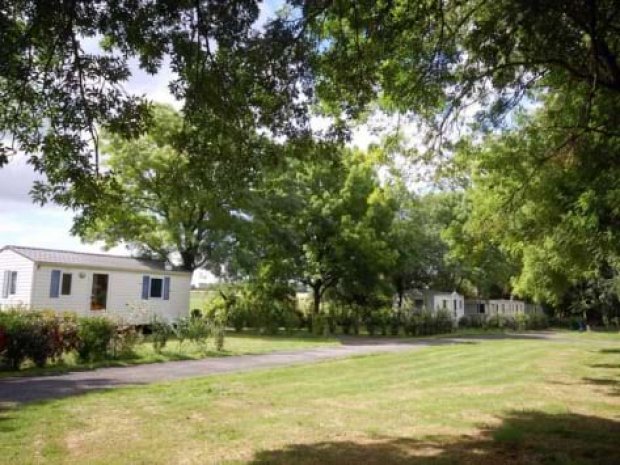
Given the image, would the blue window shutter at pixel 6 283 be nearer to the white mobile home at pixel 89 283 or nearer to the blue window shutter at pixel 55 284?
the white mobile home at pixel 89 283

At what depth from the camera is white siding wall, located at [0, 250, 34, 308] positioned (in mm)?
22609

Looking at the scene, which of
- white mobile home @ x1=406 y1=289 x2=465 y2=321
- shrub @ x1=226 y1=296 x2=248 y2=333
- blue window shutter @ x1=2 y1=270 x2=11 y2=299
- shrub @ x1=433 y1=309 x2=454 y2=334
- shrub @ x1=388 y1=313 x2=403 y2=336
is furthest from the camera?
white mobile home @ x1=406 y1=289 x2=465 y2=321

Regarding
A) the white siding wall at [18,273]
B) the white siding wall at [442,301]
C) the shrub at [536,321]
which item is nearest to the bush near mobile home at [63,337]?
the white siding wall at [18,273]

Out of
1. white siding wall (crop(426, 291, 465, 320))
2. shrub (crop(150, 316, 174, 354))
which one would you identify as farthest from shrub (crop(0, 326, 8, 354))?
white siding wall (crop(426, 291, 465, 320))

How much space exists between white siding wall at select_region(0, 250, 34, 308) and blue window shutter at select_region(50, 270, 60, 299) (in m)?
0.88

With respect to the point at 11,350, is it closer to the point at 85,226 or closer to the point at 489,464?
the point at 85,226

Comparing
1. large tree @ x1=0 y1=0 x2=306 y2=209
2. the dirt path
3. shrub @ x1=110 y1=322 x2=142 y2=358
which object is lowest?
the dirt path

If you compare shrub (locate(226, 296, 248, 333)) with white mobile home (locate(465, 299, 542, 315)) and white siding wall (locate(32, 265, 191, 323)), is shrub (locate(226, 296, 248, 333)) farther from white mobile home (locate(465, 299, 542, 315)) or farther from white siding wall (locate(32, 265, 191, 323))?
white mobile home (locate(465, 299, 542, 315))

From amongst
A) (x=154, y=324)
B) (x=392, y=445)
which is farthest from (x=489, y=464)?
(x=154, y=324)

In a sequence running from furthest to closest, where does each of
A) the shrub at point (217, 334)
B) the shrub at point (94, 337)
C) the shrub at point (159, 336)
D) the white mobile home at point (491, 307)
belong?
the white mobile home at point (491, 307)
the shrub at point (217, 334)
the shrub at point (159, 336)
the shrub at point (94, 337)

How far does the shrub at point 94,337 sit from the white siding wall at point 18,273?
29.0 feet

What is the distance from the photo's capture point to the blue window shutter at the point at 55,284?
76.1ft

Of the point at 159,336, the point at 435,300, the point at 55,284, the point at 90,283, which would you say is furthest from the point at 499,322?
the point at 159,336

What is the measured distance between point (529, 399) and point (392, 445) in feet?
15.0
